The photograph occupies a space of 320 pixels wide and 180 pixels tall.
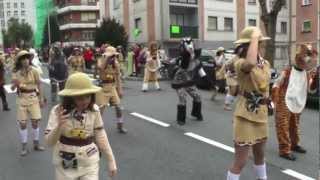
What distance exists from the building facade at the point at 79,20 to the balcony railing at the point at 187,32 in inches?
1580

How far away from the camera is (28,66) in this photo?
901 centimetres

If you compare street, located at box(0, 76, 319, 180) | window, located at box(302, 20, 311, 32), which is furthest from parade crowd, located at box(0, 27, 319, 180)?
window, located at box(302, 20, 311, 32)

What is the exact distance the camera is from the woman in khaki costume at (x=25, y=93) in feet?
28.7

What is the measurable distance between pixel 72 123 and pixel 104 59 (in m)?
5.96

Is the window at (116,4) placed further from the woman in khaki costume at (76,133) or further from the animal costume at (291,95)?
the woman in khaki costume at (76,133)

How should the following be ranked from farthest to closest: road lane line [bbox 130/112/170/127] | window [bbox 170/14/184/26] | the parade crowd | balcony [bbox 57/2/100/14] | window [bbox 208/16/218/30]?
balcony [bbox 57/2/100/14], window [bbox 208/16/218/30], window [bbox 170/14/184/26], road lane line [bbox 130/112/170/127], the parade crowd

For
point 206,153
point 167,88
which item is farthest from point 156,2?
point 206,153

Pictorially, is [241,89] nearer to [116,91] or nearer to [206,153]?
[206,153]

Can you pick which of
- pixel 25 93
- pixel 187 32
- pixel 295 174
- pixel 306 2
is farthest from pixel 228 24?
pixel 295 174

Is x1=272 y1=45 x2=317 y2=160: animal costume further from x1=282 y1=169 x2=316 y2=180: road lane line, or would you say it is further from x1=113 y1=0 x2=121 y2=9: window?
x1=113 y1=0 x2=121 y2=9: window

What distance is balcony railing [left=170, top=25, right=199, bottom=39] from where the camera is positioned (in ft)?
143

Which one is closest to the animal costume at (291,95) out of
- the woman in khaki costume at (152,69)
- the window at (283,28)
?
the woman in khaki costume at (152,69)

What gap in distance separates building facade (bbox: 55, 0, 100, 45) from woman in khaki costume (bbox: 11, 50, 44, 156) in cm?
7426

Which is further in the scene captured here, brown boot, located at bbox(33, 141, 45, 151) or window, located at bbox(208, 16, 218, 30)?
window, located at bbox(208, 16, 218, 30)
